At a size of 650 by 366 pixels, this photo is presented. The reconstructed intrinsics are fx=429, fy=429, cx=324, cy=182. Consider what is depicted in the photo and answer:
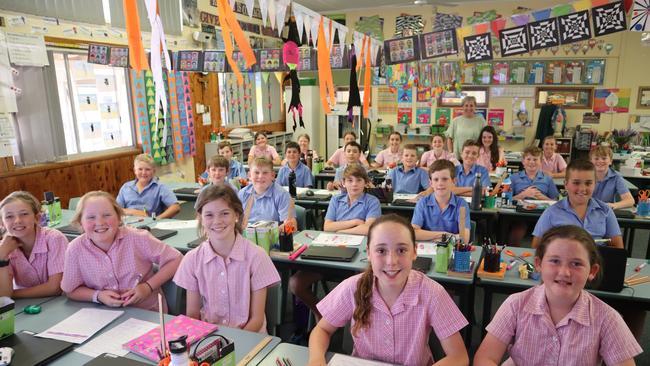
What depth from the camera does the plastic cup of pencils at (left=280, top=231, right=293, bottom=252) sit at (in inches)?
108

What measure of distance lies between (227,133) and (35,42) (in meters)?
3.66

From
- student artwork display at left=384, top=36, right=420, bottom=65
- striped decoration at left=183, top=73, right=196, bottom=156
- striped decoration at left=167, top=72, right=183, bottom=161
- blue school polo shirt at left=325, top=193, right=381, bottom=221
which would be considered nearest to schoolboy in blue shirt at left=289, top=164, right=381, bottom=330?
blue school polo shirt at left=325, top=193, right=381, bottom=221

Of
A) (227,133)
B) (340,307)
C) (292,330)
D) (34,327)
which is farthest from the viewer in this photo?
(227,133)

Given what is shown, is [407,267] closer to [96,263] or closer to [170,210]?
[96,263]

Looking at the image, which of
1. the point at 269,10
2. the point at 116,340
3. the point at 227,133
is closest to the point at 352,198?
the point at 269,10

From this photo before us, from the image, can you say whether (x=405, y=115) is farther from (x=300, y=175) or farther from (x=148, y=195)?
(x=148, y=195)

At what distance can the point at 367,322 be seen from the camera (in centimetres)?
160

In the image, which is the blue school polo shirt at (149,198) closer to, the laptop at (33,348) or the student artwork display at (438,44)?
the laptop at (33,348)

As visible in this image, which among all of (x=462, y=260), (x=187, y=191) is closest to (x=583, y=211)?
(x=462, y=260)

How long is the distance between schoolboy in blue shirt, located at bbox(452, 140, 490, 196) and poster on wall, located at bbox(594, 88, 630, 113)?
528 cm

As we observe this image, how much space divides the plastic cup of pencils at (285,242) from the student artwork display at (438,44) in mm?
2762

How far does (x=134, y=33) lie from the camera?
192cm

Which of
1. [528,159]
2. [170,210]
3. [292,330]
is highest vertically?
[528,159]

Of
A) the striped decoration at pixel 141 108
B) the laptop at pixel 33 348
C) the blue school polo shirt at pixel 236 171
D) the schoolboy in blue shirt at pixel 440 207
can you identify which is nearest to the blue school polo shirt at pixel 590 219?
the schoolboy in blue shirt at pixel 440 207
